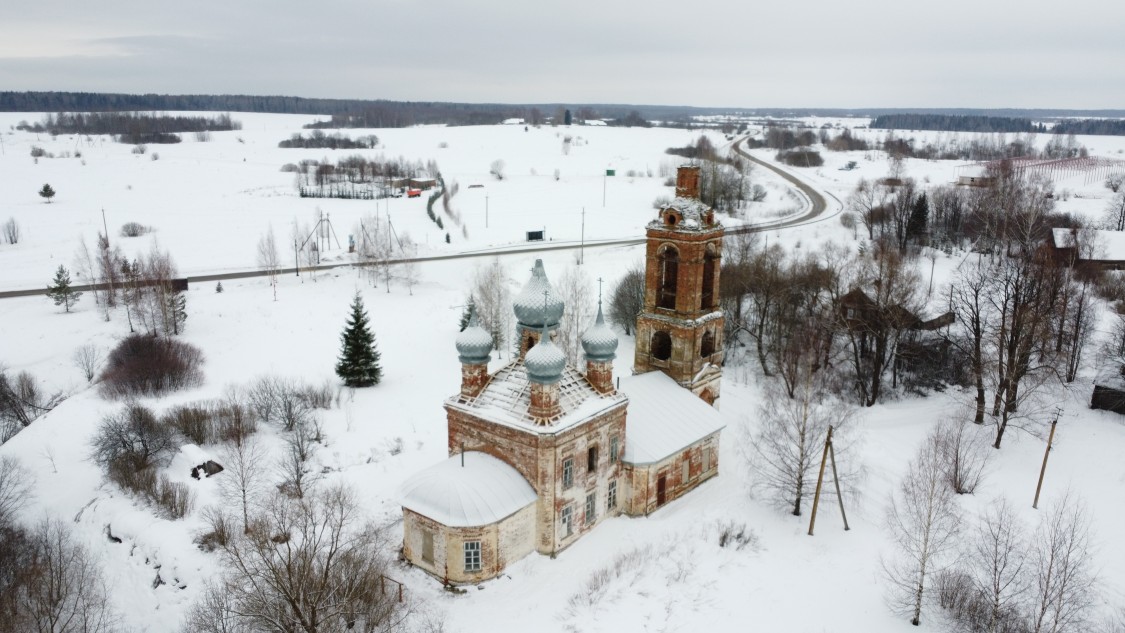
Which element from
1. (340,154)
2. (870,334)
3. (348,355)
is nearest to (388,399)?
(348,355)

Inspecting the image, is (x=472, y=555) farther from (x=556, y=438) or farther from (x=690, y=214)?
(x=690, y=214)

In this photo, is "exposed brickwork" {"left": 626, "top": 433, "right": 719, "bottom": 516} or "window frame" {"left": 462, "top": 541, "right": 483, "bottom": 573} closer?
"window frame" {"left": 462, "top": 541, "right": 483, "bottom": 573}

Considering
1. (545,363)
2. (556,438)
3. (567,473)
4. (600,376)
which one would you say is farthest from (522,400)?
(600,376)

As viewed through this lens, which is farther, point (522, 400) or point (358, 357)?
point (358, 357)

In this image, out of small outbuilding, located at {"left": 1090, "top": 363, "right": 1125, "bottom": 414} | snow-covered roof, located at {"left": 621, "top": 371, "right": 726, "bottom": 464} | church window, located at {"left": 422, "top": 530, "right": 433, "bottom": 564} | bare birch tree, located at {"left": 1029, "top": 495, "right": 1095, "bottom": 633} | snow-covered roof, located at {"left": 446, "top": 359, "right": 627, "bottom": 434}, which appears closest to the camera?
bare birch tree, located at {"left": 1029, "top": 495, "right": 1095, "bottom": 633}

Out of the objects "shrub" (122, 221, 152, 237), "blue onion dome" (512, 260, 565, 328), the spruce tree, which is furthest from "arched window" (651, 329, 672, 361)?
"shrub" (122, 221, 152, 237)

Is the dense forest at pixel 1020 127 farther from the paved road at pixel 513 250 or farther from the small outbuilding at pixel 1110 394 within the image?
the small outbuilding at pixel 1110 394

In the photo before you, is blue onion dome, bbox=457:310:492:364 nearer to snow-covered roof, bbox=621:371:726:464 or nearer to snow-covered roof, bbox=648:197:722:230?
snow-covered roof, bbox=621:371:726:464

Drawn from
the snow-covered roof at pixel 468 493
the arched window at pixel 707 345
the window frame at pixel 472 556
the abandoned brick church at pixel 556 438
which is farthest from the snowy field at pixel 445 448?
the arched window at pixel 707 345
